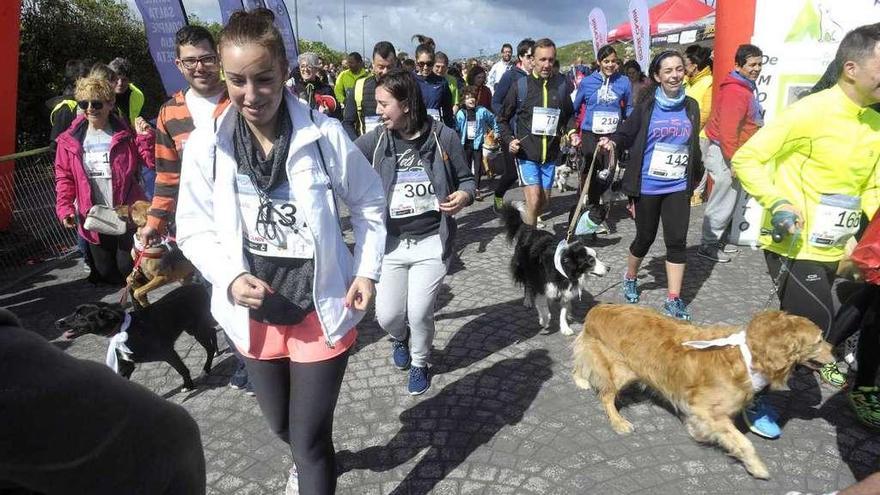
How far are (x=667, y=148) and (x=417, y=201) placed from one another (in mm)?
2354

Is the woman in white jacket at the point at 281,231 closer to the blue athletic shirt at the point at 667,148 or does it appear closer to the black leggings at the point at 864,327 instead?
the black leggings at the point at 864,327

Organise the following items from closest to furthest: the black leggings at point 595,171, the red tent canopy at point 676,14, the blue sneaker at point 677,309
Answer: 1. the blue sneaker at point 677,309
2. the black leggings at point 595,171
3. the red tent canopy at point 676,14

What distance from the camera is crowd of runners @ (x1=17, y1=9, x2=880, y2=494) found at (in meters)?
1.93

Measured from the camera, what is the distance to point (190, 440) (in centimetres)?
81

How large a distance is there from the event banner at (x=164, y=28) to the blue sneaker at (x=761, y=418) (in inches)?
319

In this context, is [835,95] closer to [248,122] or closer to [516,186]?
[248,122]

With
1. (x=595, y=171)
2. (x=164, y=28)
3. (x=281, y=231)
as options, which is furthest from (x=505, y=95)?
(x=281, y=231)

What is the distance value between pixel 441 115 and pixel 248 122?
4987mm

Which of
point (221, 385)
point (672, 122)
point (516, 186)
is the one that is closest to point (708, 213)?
point (672, 122)

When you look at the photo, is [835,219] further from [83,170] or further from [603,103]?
[83,170]

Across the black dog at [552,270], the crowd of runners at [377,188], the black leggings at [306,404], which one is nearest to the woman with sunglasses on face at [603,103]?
the crowd of runners at [377,188]

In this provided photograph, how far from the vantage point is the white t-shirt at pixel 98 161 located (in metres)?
5.02

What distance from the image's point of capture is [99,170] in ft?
16.8

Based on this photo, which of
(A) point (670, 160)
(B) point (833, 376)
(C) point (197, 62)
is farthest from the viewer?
(A) point (670, 160)
